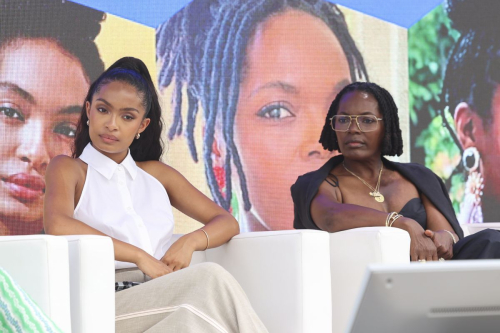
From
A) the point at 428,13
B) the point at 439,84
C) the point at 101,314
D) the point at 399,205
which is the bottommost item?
the point at 101,314

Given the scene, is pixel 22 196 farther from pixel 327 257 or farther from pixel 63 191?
pixel 327 257

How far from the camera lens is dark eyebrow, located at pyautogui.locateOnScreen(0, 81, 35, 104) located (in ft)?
13.0

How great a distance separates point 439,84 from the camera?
165 inches

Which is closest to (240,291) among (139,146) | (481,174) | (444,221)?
(139,146)

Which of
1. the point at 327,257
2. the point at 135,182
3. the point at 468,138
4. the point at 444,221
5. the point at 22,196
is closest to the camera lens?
the point at 327,257

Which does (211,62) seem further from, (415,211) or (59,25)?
(415,211)

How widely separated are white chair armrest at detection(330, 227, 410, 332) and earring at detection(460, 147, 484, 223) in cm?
163

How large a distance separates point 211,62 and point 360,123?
1.16 meters

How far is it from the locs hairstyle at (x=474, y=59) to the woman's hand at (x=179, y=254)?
1973mm

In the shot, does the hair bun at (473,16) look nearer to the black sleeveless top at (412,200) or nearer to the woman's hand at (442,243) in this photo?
the black sleeveless top at (412,200)

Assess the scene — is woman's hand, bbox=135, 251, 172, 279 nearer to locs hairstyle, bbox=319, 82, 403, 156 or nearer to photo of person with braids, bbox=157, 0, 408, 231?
locs hairstyle, bbox=319, 82, 403, 156

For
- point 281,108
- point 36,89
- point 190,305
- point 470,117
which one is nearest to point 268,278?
point 190,305

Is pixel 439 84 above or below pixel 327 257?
above

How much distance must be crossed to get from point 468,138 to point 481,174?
20cm
